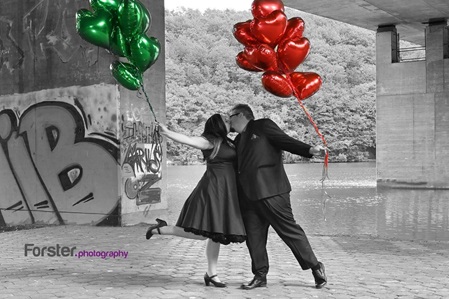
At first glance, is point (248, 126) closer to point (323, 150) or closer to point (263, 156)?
point (263, 156)

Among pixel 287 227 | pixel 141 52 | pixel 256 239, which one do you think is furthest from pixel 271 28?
pixel 256 239

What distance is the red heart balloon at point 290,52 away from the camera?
268 inches

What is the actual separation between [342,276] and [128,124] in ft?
19.3

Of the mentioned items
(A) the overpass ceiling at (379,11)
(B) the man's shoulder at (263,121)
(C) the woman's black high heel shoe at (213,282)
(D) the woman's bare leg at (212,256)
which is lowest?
(C) the woman's black high heel shoe at (213,282)

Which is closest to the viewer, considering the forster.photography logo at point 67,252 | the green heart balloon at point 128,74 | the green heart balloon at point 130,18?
the green heart balloon at point 130,18

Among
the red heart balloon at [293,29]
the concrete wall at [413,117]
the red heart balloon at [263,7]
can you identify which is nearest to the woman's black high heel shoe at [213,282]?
the red heart balloon at [293,29]

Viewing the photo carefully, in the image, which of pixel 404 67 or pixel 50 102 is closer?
pixel 50 102

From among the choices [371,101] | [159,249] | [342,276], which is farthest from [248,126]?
[371,101]

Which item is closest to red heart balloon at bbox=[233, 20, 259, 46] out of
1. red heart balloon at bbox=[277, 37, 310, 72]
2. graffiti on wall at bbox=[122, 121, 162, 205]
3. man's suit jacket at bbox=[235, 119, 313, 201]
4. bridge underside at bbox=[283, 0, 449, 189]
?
red heart balloon at bbox=[277, 37, 310, 72]

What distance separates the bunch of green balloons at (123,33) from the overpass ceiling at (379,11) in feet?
53.7

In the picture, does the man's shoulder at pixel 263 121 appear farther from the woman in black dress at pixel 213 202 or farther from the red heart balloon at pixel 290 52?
the red heart balloon at pixel 290 52

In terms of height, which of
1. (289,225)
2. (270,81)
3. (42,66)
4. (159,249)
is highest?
(42,66)

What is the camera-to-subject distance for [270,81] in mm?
6750

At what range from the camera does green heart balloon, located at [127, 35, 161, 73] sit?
6816 mm
